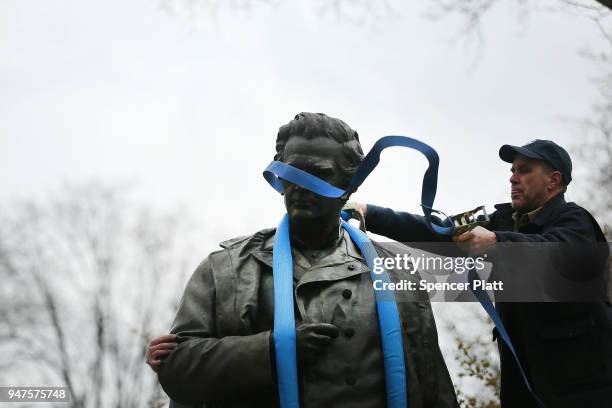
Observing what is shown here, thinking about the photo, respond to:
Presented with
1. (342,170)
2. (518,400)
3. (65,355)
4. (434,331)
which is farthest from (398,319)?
(65,355)

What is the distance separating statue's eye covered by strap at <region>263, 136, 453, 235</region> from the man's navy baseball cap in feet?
3.83

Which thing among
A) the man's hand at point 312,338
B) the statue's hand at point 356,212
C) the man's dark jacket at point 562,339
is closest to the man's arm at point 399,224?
the statue's hand at point 356,212

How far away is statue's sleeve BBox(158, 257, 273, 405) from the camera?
2.91 m

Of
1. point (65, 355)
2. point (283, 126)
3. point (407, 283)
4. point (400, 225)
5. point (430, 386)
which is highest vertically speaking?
point (283, 126)

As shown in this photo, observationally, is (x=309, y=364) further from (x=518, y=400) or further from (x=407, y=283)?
(x=518, y=400)

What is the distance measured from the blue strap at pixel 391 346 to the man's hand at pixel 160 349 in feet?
2.87

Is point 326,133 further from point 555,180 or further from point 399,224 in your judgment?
point 555,180

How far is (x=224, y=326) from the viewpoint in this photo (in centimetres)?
317

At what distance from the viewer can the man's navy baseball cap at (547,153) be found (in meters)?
4.27

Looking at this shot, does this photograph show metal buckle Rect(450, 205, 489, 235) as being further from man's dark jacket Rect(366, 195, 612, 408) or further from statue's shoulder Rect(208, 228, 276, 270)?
statue's shoulder Rect(208, 228, 276, 270)

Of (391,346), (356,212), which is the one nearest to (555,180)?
(356,212)

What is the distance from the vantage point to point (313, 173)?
3.34m

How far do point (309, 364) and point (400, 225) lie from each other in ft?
4.73

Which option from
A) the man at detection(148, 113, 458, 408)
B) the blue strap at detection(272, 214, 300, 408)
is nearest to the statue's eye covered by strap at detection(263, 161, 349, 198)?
the man at detection(148, 113, 458, 408)
